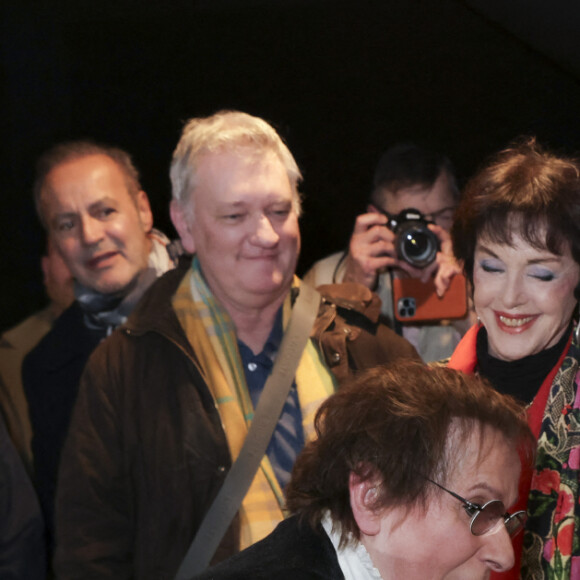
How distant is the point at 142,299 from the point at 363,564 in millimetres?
1071

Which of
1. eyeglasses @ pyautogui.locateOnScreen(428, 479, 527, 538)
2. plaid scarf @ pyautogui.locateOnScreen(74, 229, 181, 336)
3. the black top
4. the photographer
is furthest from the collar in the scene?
plaid scarf @ pyautogui.locateOnScreen(74, 229, 181, 336)

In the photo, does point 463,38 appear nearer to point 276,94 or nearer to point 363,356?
point 276,94

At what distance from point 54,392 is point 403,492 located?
129cm

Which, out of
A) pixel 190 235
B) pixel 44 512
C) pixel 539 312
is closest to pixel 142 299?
pixel 190 235

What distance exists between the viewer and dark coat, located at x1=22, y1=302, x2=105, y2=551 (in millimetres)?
2541

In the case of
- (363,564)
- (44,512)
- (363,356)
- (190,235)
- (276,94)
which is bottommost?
(44,512)

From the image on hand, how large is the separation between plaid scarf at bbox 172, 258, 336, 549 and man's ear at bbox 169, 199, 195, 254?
6 centimetres

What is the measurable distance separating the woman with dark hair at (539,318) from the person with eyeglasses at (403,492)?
0.40 meters

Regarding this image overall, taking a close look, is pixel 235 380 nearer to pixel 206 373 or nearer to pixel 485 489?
pixel 206 373

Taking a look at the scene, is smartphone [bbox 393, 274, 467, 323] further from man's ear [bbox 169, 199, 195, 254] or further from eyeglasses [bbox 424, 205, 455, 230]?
man's ear [bbox 169, 199, 195, 254]

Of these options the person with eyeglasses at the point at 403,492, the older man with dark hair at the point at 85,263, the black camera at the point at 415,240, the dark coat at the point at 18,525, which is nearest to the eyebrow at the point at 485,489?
the person with eyeglasses at the point at 403,492

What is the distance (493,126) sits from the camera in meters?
2.46

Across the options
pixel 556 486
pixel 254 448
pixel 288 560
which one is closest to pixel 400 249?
pixel 254 448

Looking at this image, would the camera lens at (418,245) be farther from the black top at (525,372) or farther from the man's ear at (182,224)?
the man's ear at (182,224)
